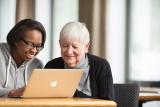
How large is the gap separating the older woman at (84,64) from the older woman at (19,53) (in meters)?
Result: 0.22

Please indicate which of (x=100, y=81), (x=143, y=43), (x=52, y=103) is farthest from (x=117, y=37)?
(x=52, y=103)

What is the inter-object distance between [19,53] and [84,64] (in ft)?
1.54

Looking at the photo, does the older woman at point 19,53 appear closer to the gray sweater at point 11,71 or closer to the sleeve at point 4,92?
the gray sweater at point 11,71

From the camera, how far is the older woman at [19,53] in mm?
2795

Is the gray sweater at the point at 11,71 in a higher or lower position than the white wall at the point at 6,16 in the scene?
lower

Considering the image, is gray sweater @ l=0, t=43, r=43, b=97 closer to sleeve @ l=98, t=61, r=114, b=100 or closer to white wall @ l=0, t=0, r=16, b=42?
sleeve @ l=98, t=61, r=114, b=100

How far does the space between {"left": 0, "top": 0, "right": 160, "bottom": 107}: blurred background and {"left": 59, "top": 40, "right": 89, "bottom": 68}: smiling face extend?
171 cm

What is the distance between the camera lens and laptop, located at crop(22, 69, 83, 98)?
2.29 metres

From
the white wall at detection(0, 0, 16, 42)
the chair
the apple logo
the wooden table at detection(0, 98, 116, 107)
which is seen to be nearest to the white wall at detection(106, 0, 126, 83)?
the white wall at detection(0, 0, 16, 42)

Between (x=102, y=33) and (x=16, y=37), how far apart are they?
175 cm

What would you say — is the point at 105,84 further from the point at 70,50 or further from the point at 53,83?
the point at 53,83

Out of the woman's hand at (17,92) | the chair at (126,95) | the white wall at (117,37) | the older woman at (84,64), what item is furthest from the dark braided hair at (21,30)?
the white wall at (117,37)

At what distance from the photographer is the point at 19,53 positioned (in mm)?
2855

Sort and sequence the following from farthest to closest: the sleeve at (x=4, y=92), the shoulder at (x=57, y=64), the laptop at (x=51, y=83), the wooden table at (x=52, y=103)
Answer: the shoulder at (x=57, y=64) → the sleeve at (x=4, y=92) → the laptop at (x=51, y=83) → the wooden table at (x=52, y=103)
